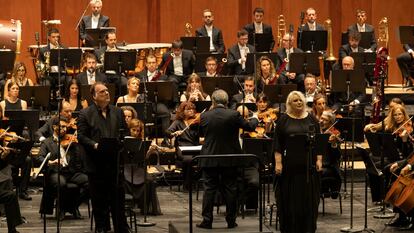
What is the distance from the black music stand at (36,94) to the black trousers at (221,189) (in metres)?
4.02

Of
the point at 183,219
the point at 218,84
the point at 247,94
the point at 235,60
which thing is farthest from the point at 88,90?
the point at 183,219

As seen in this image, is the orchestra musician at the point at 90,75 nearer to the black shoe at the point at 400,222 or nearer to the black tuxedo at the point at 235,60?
the black tuxedo at the point at 235,60

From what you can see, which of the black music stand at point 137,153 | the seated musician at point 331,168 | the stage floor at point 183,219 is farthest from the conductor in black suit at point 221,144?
the seated musician at point 331,168

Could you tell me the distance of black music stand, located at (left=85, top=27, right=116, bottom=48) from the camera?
49.3 feet

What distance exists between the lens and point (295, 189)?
9594 mm

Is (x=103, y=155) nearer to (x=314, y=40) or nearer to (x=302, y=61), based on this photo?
(x=302, y=61)

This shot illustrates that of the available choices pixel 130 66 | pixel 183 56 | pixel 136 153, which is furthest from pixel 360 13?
pixel 136 153

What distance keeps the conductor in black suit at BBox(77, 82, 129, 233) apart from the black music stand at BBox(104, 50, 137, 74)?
4189 mm

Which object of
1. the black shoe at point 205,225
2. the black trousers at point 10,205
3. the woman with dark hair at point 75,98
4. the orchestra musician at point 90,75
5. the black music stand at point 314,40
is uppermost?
the black music stand at point 314,40

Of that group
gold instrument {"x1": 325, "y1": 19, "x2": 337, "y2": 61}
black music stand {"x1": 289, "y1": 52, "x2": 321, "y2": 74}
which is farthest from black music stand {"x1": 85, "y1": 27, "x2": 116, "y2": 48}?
gold instrument {"x1": 325, "y1": 19, "x2": 337, "y2": 61}

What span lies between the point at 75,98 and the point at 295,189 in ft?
15.9

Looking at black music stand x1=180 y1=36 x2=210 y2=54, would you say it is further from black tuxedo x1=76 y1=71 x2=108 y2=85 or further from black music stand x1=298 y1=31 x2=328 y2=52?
black tuxedo x1=76 y1=71 x2=108 y2=85

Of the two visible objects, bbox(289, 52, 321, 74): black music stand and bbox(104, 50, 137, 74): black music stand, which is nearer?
bbox(104, 50, 137, 74): black music stand

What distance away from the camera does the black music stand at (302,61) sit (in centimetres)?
1437
